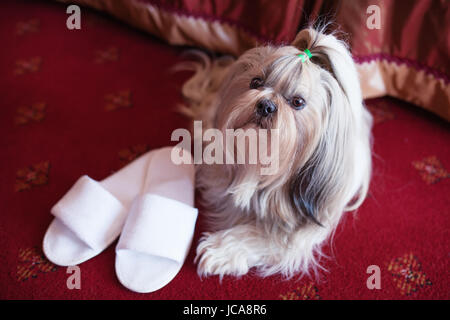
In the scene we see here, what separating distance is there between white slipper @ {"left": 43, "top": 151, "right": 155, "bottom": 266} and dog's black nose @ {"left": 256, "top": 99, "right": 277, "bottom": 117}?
2.31ft

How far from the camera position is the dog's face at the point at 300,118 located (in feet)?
3.49

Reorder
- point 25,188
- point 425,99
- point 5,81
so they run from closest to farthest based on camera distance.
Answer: point 25,188, point 425,99, point 5,81

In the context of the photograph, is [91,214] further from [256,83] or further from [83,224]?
[256,83]

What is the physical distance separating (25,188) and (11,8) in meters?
1.42

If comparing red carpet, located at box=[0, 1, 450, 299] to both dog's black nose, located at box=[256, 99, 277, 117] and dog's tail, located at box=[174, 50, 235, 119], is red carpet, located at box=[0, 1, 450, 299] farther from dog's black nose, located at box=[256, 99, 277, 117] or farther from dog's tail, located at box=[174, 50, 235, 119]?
dog's black nose, located at box=[256, 99, 277, 117]

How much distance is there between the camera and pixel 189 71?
208 cm

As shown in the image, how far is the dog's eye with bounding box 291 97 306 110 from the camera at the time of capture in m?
1.08

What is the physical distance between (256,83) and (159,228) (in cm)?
61

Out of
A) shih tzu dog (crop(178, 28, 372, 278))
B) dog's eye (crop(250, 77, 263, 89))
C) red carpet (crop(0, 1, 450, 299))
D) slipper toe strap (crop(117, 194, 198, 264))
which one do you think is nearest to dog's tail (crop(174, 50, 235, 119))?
red carpet (crop(0, 1, 450, 299))

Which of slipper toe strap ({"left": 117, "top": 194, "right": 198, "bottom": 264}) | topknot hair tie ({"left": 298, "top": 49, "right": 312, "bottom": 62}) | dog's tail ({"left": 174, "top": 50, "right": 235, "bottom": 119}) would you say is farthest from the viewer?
dog's tail ({"left": 174, "top": 50, "right": 235, "bottom": 119})

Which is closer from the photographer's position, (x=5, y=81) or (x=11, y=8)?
(x=5, y=81)
